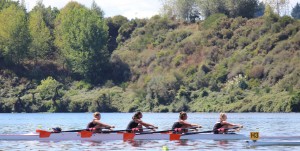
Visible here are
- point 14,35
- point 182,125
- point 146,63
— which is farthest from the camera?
point 146,63

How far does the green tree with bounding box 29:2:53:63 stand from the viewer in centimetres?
11262

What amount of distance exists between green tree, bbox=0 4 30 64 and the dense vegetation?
140 mm

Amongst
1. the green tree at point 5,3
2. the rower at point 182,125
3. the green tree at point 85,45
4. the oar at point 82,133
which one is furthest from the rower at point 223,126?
the green tree at point 5,3

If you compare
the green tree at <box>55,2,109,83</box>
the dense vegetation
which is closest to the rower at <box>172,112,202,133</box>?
the dense vegetation

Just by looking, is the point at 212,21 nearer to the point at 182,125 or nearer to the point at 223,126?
the point at 182,125

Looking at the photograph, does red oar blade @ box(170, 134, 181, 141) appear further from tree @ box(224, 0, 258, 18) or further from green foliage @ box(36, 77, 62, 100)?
tree @ box(224, 0, 258, 18)

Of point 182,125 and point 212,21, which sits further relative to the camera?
point 212,21

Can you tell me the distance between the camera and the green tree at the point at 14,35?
10950 centimetres

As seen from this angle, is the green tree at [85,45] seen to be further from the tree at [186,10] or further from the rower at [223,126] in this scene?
the rower at [223,126]

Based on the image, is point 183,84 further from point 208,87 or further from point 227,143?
point 227,143

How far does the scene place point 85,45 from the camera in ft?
364

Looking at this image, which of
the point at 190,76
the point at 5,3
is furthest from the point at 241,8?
the point at 5,3

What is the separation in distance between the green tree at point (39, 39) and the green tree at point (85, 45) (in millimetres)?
2982

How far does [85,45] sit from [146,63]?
922cm
